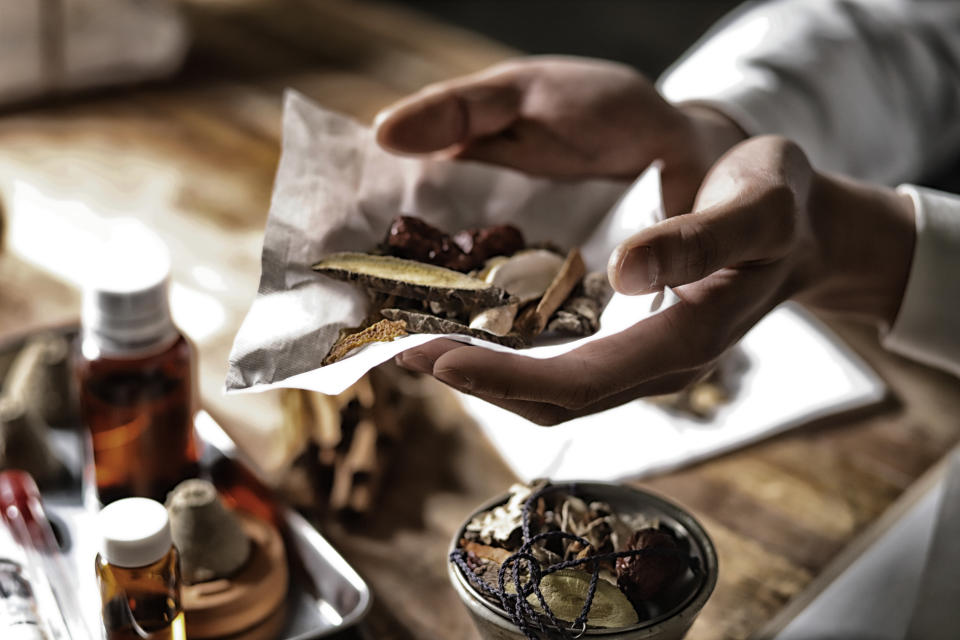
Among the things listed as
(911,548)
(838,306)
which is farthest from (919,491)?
(838,306)

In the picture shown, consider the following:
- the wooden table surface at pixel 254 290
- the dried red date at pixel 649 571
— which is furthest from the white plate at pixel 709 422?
the dried red date at pixel 649 571

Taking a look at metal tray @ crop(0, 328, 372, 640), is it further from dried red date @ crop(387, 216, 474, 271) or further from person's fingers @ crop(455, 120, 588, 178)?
person's fingers @ crop(455, 120, 588, 178)

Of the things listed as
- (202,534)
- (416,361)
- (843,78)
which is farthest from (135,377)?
(843,78)

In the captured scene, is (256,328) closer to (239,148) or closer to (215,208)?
(215,208)

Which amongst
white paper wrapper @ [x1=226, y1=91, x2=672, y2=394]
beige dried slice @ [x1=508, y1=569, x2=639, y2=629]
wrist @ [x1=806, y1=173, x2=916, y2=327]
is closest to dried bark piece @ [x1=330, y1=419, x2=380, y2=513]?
white paper wrapper @ [x1=226, y1=91, x2=672, y2=394]

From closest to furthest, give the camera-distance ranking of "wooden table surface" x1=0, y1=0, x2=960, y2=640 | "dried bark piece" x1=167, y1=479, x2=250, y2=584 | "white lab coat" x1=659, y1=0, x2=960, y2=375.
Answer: "dried bark piece" x1=167, y1=479, x2=250, y2=584 < "wooden table surface" x1=0, y1=0, x2=960, y2=640 < "white lab coat" x1=659, y1=0, x2=960, y2=375

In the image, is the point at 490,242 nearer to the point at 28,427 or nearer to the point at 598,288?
the point at 598,288
